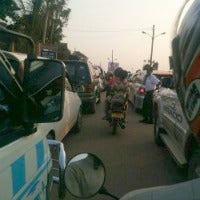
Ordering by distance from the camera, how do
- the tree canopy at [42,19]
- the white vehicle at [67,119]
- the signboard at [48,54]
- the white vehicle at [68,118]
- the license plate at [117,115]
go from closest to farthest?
the white vehicle at [67,119]
the white vehicle at [68,118]
the license plate at [117,115]
the signboard at [48,54]
the tree canopy at [42,19]

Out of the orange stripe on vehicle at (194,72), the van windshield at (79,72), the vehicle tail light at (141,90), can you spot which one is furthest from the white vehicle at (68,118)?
the orange stripe on vehicle at (194,72)

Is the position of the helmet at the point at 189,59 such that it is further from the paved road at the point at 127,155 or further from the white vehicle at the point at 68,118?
the white vehicle at the point at 68,118

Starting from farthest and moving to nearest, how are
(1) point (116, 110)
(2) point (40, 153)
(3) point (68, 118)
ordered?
(1) point (116, 110), (3) point (68, 118), (2) point (40, 153)

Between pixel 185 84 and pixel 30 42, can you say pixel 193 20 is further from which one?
pixel 30 42

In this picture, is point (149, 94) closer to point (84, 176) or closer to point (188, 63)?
point (84, 176)

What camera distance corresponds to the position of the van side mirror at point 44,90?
2699 mm

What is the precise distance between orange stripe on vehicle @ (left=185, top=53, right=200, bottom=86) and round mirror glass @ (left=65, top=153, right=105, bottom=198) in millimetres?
685

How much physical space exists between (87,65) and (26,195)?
595 inches

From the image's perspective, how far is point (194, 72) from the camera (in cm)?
229

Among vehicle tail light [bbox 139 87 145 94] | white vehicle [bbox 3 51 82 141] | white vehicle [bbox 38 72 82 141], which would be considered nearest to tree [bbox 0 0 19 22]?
white vehicle [bbox 3 51 82 141]

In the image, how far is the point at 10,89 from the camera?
2.74 meters

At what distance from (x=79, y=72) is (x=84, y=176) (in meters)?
14.8

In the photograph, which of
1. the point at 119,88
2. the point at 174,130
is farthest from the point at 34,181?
the point at 119,88

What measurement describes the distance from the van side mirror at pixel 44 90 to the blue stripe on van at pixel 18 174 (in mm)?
268
